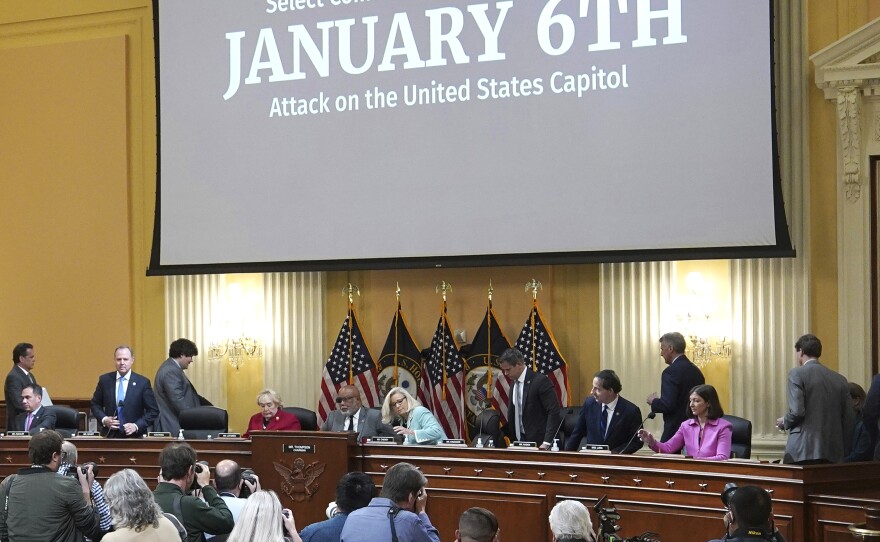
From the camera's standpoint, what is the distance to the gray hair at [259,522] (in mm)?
4379

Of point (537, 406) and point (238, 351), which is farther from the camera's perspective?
point (238, 351)

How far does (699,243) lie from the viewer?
8617mm

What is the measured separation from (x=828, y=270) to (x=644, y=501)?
267 centimetres

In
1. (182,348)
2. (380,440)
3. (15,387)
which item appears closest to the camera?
(380,440)

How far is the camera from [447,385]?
9.66 meters

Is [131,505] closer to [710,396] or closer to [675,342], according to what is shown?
[710,396]

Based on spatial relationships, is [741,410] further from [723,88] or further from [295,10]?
[295,10]

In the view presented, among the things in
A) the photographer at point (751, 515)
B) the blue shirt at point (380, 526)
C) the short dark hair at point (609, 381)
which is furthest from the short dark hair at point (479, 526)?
the short dark hair at point (609, 381)

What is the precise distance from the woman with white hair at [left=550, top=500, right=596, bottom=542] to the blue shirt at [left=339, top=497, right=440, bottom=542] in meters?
0.63

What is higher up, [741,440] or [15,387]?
[15,387]

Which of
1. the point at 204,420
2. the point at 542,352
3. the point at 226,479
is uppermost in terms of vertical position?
the point at 542,352

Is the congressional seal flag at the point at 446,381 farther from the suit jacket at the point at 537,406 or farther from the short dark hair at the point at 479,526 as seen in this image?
the short dark hair at the point at 479,526

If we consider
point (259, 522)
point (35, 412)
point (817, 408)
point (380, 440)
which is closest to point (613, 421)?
point (817, 408)

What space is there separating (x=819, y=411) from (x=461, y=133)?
12.3 ft
